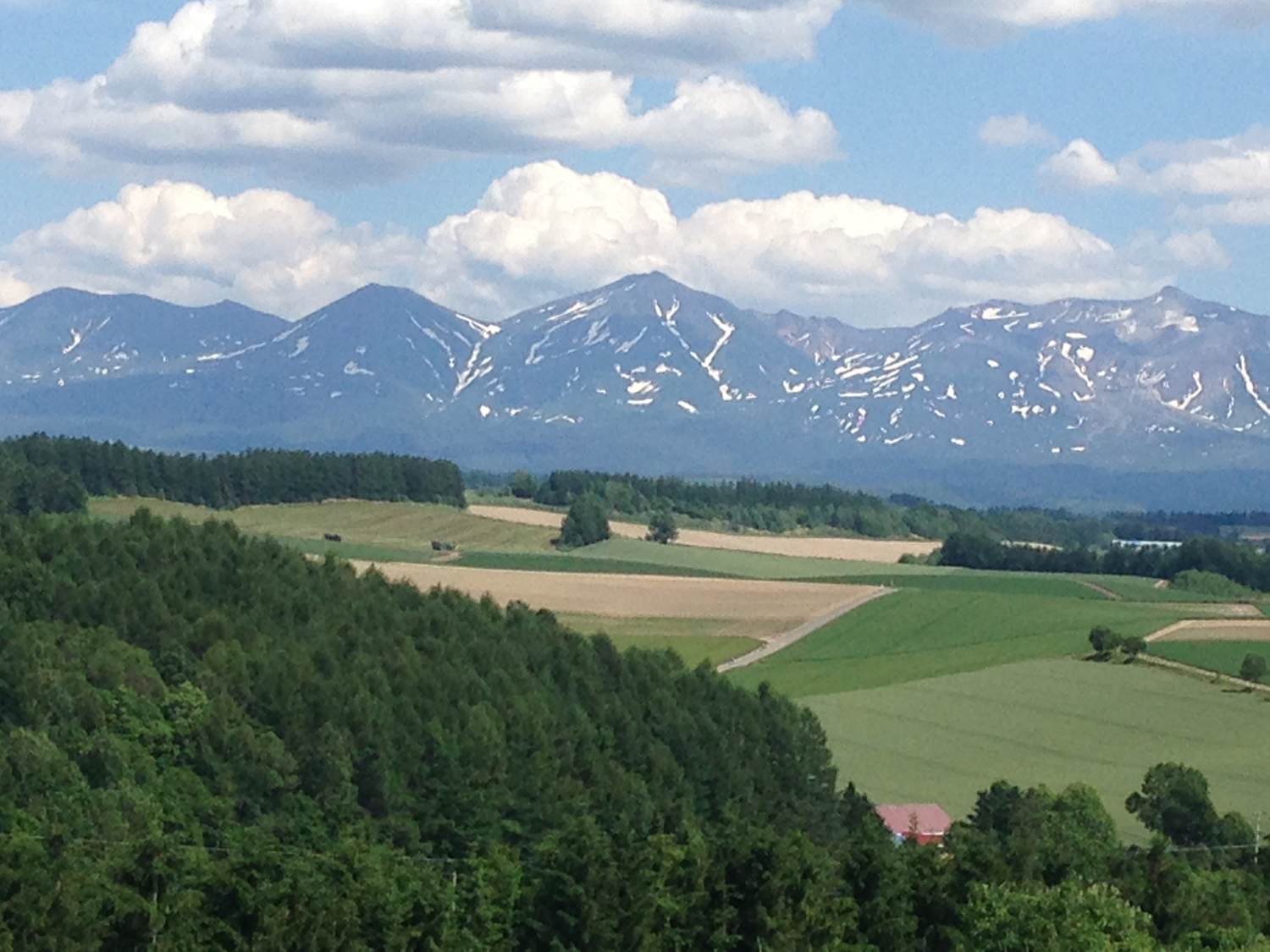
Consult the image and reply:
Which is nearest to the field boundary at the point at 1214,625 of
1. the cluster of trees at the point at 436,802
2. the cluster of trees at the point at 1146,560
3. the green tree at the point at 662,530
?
the cluster of trees at the point at 436,802

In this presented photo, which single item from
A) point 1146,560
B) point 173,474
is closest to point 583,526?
point 173,474

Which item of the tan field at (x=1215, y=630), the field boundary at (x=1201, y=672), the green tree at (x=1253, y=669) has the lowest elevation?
the field boundary at (x=1201, y=672)

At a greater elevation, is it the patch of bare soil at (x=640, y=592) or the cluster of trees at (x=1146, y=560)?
the cluster of trees at (x=1146, y=560)

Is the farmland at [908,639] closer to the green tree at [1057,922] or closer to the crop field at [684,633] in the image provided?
the crop field at [684,633]

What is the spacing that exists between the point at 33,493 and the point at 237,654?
79378mm

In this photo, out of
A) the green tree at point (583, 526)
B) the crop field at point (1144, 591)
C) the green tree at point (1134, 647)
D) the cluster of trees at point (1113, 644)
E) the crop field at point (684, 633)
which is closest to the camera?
the green tree at point (1134, 647)

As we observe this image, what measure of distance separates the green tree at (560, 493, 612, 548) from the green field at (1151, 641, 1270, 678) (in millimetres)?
69101

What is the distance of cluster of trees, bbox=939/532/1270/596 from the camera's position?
166750 mm

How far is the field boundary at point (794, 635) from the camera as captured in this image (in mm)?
113519

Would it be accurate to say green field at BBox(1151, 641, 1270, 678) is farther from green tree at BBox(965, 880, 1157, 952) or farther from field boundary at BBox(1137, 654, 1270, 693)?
green tree at BBox(965, 880, 1157, 952)

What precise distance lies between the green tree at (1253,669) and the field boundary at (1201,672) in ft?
0.73

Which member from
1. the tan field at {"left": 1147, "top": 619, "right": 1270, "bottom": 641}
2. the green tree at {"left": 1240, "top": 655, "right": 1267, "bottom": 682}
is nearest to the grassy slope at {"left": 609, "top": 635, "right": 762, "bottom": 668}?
the tan field at {"left": 1147, "top": 619, "right": 1270, "bottom": 641}

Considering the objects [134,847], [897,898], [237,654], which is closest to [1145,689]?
[237,654]

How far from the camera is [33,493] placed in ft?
523
